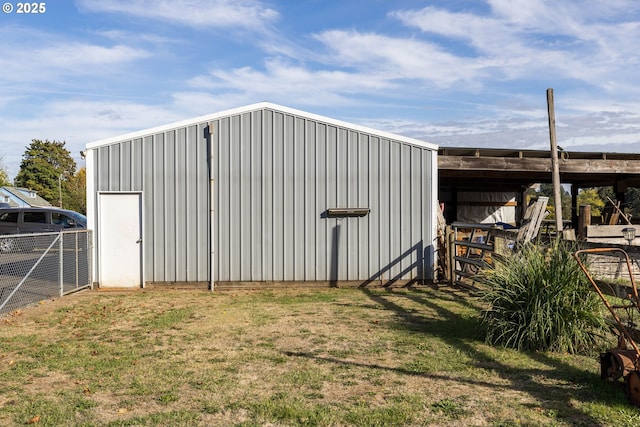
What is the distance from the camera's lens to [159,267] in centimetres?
1166

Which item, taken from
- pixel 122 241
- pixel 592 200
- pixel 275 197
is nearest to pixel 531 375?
pixel 275 197

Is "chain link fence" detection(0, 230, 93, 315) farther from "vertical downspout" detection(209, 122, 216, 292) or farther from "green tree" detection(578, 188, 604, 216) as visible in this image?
"green tree" detection(578, 188, 604, 216)

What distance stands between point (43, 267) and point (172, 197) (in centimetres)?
285

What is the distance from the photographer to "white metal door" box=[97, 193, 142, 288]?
1170 centimetres

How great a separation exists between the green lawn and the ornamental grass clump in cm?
25

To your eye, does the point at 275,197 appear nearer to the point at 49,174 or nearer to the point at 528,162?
the point at 528,162

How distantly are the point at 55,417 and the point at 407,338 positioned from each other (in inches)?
161

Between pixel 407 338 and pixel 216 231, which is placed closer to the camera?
pixel 407 338

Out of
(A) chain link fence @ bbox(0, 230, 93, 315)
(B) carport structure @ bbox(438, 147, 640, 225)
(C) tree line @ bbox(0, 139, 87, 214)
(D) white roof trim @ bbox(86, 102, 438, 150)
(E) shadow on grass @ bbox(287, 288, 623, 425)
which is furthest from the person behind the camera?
(C) tree line @ bbox(0, 139, 87, 214)

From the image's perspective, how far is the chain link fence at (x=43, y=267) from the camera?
365 inches

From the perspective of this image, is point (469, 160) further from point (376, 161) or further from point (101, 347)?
point (101, 347)

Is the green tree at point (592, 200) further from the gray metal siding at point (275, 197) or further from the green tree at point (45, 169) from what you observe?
the green tree at point (45, 169)

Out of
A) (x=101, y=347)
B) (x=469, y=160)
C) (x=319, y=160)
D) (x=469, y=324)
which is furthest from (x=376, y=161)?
(x=101, y=347)

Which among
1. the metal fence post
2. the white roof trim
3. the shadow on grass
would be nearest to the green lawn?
the shadow on grass
